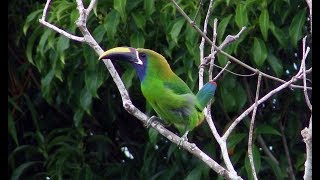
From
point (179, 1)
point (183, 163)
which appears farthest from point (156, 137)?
point (179, 1)

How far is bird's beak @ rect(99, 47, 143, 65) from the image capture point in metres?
2.38

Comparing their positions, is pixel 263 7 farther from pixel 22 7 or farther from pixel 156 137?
pixel 22 7

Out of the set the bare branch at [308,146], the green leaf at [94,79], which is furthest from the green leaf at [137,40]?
the bare branch at [308,146]

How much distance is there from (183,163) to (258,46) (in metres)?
0.67

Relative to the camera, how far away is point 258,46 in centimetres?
324

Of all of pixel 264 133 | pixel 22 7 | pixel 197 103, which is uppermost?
pixel 22 7

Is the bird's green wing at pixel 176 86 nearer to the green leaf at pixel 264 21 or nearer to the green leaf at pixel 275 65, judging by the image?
the green leaf at pixel 264 21

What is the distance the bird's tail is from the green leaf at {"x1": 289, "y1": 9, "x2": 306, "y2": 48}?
83cm

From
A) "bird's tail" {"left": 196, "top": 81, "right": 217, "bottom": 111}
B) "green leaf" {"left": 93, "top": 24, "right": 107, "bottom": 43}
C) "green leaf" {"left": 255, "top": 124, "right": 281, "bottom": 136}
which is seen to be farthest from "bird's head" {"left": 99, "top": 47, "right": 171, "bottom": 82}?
"green leaf" {"left": 255, "top": 124, "right": 281, "bottom": 136}

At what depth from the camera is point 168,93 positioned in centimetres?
258

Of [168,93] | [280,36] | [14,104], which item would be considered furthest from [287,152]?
[14,104]

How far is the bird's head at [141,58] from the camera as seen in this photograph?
2433mm

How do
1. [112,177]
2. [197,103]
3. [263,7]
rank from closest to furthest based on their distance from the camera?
[197,103] → [263,7] → [112,177]

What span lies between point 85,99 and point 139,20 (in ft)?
1.46
